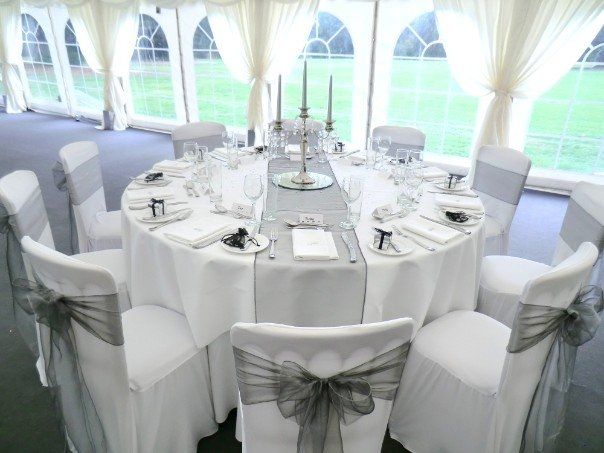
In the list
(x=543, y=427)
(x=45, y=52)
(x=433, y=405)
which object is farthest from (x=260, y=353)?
(x=45, y=52)

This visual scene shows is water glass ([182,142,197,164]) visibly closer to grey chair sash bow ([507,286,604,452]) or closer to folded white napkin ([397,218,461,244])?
folded white napkin ([397,218,461,244])

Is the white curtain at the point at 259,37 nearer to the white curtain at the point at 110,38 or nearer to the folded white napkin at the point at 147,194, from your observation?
the white curtain at the point at 110,38

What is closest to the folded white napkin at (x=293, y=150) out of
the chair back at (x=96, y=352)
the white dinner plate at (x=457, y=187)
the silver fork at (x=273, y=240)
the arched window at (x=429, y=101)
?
the white dinner plate at (x=457, y=187)

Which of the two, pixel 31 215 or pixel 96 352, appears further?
pixel 31 215

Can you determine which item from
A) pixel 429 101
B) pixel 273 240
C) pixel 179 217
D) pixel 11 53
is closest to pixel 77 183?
pixel 179 217

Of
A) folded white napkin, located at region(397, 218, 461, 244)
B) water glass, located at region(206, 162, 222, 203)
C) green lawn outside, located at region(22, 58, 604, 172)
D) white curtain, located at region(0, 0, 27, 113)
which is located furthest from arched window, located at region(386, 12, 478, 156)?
white curtain, located at region(0, 0, 27, 113)

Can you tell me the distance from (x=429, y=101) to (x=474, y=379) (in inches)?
785

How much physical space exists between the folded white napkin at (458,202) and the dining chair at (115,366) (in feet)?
4.73

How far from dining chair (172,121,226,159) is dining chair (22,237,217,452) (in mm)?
1927

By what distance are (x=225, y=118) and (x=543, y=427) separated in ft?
50.9

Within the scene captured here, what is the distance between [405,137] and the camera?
11.5 feet

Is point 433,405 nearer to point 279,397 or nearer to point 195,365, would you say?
point 279,397

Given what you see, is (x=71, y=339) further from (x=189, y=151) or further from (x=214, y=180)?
(x=189, y=151)

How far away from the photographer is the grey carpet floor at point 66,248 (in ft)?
6.20
